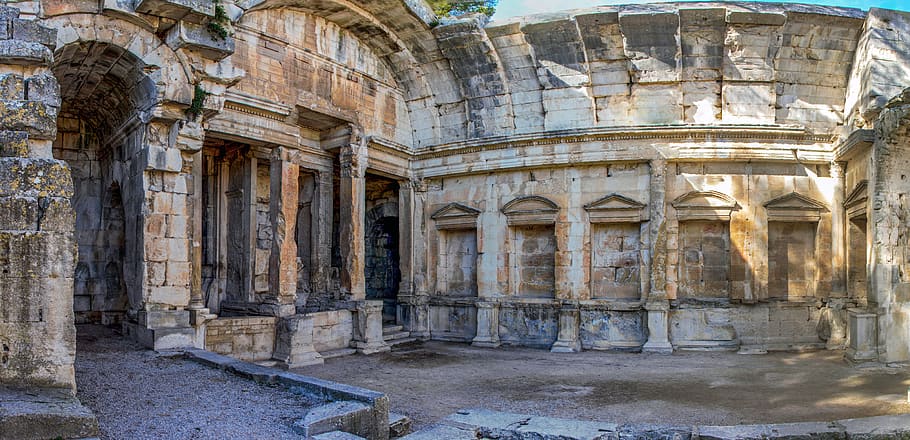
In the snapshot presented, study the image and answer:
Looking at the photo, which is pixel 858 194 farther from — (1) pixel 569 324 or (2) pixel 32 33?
(2) pixel 32 33

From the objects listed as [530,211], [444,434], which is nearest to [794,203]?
[530,211]

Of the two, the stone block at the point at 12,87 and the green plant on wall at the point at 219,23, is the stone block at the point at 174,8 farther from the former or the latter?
the stone block at the point at 12,87

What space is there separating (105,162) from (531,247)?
7.95 metres

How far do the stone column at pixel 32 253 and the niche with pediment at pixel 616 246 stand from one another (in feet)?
32.8

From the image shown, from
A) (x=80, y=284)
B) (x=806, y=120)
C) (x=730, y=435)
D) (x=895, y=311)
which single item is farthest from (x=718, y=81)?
(x=80, y=284)

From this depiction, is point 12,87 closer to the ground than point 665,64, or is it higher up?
closer to the ground

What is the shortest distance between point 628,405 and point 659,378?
210 centimetres

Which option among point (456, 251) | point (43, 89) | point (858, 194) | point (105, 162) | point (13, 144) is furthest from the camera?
point (456, 251)

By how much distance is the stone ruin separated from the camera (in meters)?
11.3

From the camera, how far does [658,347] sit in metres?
12.6

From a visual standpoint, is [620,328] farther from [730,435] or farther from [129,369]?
[129,369]

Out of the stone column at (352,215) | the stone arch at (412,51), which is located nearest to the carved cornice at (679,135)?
the stone arch at (412,51)

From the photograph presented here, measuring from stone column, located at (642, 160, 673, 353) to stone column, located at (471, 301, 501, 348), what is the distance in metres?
2.95

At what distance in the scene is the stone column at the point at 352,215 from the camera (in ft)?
43.2
